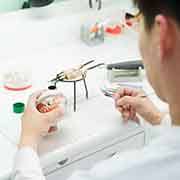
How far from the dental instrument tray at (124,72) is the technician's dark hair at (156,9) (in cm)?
75

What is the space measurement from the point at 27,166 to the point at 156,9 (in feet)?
1.66

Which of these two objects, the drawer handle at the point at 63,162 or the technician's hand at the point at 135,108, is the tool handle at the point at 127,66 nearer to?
the technician's hand at the point at 135,108

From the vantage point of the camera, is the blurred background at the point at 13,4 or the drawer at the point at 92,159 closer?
the drawer at the point at 92,159

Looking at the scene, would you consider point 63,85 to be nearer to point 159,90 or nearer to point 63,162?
point 63,162

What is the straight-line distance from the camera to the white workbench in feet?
4.00

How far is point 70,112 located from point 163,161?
60cm

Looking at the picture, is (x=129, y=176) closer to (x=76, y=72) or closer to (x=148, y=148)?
(x=148, y=148)

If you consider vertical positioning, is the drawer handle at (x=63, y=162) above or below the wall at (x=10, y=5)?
below

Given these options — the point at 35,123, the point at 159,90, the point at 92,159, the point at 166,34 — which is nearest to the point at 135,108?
the point at 92,159

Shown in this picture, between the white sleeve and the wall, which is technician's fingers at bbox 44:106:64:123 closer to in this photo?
the white sleeve

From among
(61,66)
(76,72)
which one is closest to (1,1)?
(61,66)

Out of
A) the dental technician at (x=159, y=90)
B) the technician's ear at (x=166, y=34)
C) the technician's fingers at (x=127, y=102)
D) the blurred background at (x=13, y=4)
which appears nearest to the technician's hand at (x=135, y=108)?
the technician's fingers at (x=127, y=102)

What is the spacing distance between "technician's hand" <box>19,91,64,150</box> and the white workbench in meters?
0.04

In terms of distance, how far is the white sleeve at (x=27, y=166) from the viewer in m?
1.05
